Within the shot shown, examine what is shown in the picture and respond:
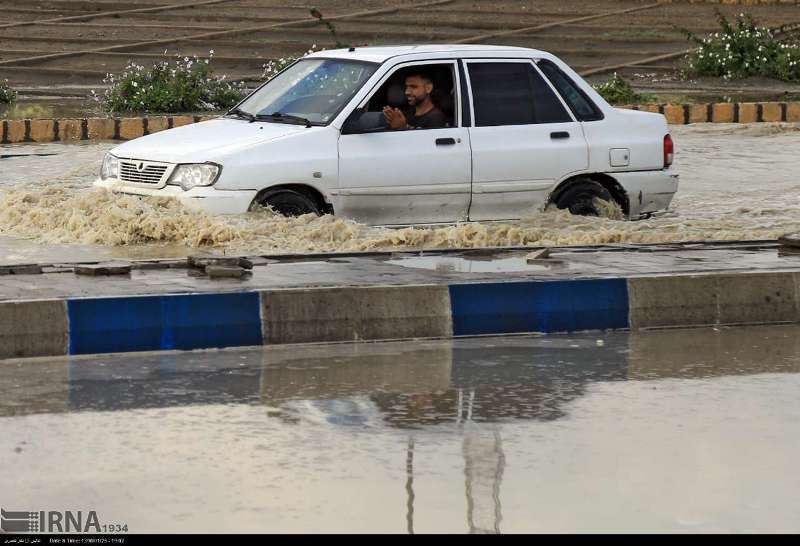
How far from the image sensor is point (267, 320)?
901cm

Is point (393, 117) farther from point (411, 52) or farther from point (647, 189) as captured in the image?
point (647, 189)

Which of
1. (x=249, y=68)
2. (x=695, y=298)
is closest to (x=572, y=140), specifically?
(x=695, y=298)

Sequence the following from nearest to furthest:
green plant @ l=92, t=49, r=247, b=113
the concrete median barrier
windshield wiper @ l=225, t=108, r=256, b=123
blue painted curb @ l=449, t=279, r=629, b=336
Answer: the concrete median barrier → blue painted curb @ l=449, t=279, r=629, b=336 → windshield wiper @ l=225, t=108, r=256, b=123 → green plant @ l=92, t=49, r=247, b=113

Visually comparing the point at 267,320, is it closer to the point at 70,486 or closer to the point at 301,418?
the point at 301,418

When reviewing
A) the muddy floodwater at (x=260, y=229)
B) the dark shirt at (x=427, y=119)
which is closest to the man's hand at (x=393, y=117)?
the dark shirt at (x=427, y=119)

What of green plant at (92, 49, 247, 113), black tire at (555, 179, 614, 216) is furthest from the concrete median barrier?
green plant at (92, 49, 247, 113)

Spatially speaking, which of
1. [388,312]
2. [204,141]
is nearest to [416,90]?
[204,141]

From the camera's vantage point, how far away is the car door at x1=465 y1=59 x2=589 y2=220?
12711mm

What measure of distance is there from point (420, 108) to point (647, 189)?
1.76 meters

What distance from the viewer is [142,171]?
40.8 ft

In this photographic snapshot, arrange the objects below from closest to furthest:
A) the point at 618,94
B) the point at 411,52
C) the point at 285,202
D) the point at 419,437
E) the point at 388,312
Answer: the point at 419,437 < the point at 388,312 < the point at 285,202 < the point at 411,52 < the point at 618,94

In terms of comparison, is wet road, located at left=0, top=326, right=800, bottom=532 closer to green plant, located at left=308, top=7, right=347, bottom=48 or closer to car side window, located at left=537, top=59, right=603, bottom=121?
car side window, located at left=537, top=59, right=603, bottom=121

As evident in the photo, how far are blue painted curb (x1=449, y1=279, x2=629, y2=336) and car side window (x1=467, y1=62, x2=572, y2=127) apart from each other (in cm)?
335

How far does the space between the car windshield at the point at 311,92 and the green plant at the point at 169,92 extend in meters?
7.71
